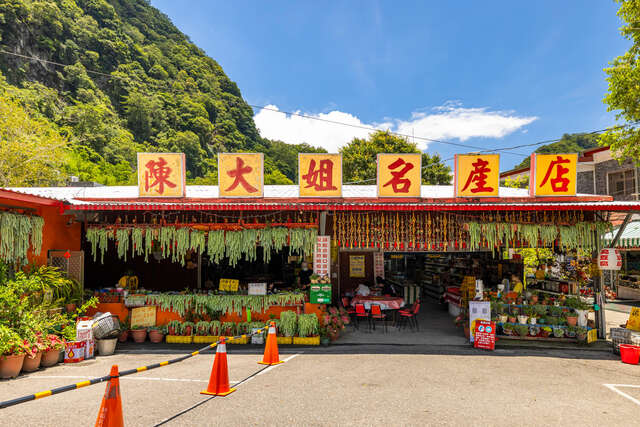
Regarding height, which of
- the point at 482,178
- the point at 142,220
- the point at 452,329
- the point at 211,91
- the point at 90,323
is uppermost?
the point at 211,91

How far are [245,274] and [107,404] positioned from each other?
9879mm

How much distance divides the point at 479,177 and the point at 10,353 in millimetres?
11232

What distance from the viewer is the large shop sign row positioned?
966cm

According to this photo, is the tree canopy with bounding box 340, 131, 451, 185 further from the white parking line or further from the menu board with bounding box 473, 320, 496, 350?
the white parking line

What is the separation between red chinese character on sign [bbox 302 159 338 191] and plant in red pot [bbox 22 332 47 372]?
6738mm

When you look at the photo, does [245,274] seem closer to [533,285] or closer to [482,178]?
[482,178]

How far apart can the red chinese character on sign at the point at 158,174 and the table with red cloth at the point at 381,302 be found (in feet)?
21.0

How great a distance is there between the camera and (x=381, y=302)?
10.6 metres

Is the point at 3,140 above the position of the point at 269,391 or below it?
above

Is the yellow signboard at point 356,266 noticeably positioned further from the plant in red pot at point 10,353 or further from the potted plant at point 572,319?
the plant in red pot at point 10,353

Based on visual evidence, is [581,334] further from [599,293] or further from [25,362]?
[25,362]

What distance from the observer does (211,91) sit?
220ft

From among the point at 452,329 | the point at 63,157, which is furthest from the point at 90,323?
the point at 63,157

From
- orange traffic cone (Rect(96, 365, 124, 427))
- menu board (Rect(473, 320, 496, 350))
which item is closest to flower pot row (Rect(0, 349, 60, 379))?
orange traffic cone (Rect(96, 365, 124, 427))
